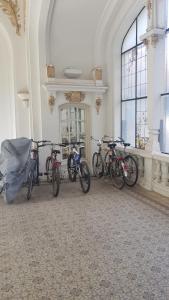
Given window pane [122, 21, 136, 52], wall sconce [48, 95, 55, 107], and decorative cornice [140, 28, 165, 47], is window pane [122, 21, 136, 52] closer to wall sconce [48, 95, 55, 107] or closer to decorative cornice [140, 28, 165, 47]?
decorative cornice [140, 28, 165, 47]

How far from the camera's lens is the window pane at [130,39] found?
20.5ft

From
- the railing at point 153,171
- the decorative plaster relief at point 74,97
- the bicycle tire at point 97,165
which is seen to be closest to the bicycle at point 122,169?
the railing at point 153,171

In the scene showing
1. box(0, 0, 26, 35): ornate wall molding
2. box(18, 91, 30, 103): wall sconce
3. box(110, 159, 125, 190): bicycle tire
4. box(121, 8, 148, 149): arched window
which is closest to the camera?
box(110, 159, 125, 190): bicycle tire

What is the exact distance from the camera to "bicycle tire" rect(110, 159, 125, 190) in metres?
5.48

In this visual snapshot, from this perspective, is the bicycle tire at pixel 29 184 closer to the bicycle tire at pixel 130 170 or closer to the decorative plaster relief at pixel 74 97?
the bicycle tire at pixel 130 170

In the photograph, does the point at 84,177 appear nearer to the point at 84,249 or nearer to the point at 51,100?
the point at 51,100

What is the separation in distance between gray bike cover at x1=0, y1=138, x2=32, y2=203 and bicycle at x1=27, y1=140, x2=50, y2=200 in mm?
122

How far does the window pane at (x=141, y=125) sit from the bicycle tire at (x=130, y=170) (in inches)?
27.4

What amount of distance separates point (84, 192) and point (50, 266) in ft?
8.73

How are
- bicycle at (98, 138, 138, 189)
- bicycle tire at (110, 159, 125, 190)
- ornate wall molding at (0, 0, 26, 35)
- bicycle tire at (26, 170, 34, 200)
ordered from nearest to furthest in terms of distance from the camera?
bicycle tire at (26, 170, 34, 200) < bicycle at (98, 138, 138, 189) < bicycle tire at (110, 159, 125, 190) < ornate wall molding at (0, 0, 26, 35)

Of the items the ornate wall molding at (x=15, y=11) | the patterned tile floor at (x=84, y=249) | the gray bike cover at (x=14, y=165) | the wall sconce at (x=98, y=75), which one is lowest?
the patterned tile floor at (x=84, y=249)

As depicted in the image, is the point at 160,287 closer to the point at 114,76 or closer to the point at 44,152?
the point at 44,152

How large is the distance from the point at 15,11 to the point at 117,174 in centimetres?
474

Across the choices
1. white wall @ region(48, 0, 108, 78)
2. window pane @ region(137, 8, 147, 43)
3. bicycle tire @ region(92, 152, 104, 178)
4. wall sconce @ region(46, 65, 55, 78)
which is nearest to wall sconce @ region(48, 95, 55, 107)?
wall sconce @ region(46, 65, 55, 78)
